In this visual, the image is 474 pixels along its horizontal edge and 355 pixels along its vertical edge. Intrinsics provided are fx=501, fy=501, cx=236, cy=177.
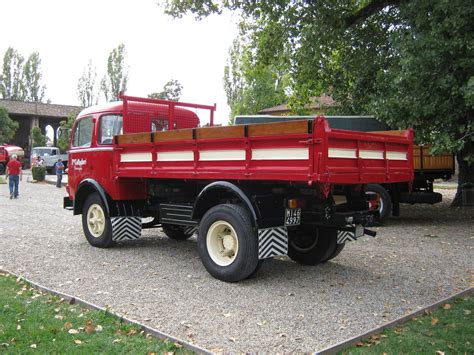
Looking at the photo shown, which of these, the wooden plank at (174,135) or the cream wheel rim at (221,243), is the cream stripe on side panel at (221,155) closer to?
the wooden plank at (174,135)

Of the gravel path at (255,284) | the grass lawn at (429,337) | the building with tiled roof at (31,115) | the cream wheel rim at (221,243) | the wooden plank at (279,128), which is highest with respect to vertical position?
the building with tiled roof at (31,115)

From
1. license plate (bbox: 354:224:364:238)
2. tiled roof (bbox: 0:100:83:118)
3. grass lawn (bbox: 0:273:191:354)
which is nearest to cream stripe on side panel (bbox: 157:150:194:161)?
license plate (bbox: 354:224:364:238)

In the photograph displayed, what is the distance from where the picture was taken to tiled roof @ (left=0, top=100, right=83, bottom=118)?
168ft

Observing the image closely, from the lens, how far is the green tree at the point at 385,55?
10.5 m

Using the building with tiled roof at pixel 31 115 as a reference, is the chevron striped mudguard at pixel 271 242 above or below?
below

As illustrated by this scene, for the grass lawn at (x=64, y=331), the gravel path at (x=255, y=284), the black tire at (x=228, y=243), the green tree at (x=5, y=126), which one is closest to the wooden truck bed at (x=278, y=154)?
the black tire at (x=228, y=243)

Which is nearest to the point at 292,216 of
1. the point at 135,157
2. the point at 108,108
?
the point at 135,157

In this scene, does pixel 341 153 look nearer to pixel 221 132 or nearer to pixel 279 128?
pixel 279 128

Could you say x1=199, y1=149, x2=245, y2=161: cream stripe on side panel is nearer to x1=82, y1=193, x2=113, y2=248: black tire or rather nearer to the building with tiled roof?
x1=82, y1=193, x2=113, y2=248: black tire

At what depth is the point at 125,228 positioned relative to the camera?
28.2 feet

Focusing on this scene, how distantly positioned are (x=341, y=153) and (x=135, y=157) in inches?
141

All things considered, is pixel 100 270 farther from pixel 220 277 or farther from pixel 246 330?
pixel 246 330

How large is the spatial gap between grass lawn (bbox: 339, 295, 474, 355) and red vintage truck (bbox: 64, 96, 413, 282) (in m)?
1.63

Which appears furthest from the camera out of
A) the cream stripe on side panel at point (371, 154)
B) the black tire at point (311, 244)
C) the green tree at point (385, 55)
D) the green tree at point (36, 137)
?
the green tree at point (36, 137)
